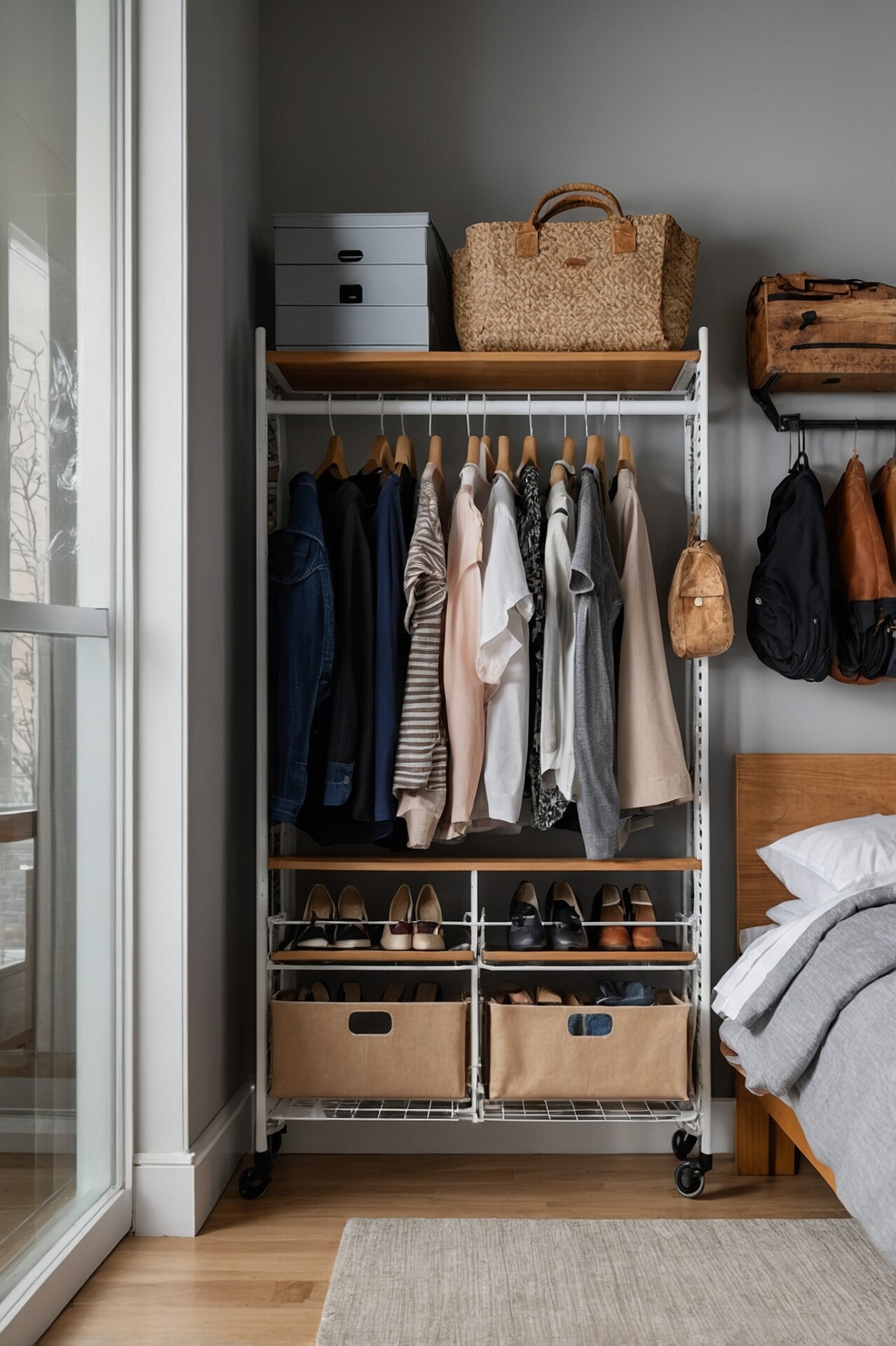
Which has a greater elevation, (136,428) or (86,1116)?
(136,428)

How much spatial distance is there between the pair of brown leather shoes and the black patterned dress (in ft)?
0.91

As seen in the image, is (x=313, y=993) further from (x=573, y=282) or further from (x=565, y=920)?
(x=573, y=282)

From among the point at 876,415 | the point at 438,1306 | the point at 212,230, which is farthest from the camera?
the point at 876,415

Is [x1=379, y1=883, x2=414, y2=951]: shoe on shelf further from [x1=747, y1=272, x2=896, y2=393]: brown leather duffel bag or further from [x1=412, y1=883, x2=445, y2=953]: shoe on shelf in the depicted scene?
[x1=747, y1=272, x2=896, y2=393]: brown leather duffel bag

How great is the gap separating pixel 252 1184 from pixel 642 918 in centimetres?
101

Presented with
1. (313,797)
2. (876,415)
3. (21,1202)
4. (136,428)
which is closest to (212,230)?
(136,428)

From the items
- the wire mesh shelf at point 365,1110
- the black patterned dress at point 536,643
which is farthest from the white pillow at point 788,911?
the wire mesh shelf at point 365,1110

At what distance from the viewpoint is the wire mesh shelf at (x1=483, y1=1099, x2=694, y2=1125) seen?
2.26 meters

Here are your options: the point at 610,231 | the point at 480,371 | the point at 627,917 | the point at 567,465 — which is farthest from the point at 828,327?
the point at 627,917

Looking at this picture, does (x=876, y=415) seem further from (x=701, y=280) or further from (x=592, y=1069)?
(x=592, y=1069)

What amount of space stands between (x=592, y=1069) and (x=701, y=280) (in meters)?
1.89

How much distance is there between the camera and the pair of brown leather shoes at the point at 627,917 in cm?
232

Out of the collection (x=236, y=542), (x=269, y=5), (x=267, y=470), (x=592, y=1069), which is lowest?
(x=592, y=1069)

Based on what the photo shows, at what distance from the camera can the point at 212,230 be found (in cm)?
222
